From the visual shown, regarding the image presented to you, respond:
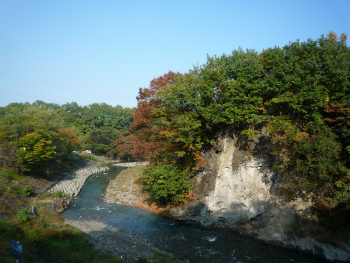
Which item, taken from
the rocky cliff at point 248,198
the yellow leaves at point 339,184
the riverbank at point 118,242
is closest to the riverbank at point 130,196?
the rocky cliff at point 248,198

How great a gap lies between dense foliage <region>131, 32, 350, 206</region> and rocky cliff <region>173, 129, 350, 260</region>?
1.05 meters

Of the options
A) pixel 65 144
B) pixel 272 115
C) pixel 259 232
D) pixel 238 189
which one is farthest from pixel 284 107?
pixel 65 144

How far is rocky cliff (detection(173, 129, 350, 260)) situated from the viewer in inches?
666

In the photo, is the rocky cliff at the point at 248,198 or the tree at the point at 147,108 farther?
the tree at the point at 147,108

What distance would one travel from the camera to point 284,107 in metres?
18.8

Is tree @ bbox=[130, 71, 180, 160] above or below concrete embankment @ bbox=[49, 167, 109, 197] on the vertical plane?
above

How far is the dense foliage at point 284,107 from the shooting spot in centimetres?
1477

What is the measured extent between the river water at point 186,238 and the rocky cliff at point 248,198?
99cm

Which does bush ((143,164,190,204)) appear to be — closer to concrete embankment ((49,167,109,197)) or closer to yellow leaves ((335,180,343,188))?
yellow leaves ((335,180,343,188))

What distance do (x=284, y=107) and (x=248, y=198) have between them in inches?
335

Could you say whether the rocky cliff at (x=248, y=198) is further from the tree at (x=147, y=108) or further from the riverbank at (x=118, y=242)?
the tree at (x=147, y=108)

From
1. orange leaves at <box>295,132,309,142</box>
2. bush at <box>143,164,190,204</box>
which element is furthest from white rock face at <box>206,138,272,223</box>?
orange leaves at <box>295,132,309,142</box>

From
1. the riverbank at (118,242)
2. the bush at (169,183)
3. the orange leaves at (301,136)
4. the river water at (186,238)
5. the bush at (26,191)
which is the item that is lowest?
the river water at (186,238)

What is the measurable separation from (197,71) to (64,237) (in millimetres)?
18782
